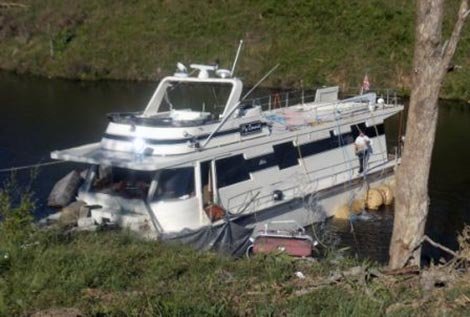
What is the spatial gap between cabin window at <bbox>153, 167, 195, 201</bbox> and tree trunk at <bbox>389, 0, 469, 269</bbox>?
6.84m

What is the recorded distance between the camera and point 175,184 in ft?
55.4

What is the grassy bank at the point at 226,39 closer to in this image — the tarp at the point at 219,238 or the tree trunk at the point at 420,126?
the tarp at the point at 219,238

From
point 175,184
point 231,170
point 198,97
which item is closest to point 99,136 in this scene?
point 198,97

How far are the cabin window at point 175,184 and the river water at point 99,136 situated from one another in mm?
3506

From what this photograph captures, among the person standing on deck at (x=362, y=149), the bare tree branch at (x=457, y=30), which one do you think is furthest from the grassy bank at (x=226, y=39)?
the bare tree branch at (x=457, y=30)

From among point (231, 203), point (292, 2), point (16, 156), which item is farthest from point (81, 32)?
point (231, 203)

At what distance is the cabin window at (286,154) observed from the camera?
19702 mm

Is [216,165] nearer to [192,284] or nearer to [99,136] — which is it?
[192,284]

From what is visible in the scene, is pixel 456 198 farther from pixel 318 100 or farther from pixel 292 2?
pixel 292 2

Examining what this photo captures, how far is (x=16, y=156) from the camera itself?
83.8 ft

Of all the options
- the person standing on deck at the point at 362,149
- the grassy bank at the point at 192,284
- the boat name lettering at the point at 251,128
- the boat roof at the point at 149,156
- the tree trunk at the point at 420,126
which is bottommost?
the person standing on deck at the point at 362,149

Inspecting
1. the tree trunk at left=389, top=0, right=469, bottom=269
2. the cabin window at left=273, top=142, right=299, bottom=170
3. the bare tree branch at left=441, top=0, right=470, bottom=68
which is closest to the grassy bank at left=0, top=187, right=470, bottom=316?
the tree trunk at left=389, top=0, right=469, bottom=269

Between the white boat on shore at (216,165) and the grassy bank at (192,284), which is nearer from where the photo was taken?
the grassy bank at (192,284)

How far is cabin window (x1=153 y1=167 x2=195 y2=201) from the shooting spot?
658 inches
